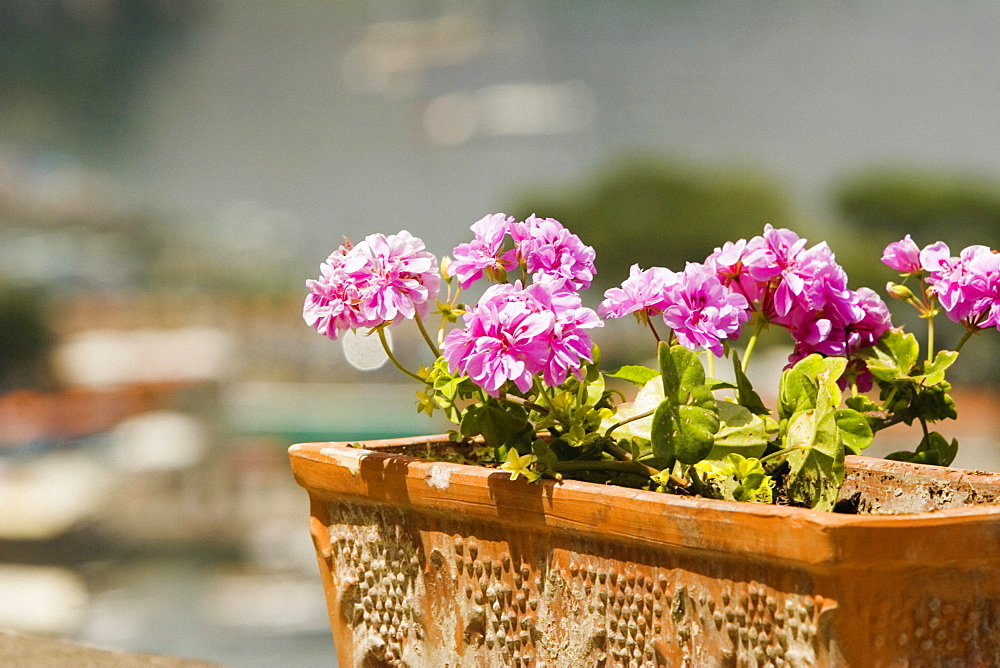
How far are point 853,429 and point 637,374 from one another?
146 millimetres

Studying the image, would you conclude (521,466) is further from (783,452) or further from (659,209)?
(659,209)

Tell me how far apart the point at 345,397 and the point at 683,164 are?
6548 mm

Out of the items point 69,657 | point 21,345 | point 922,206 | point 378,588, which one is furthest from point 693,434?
point 21,345

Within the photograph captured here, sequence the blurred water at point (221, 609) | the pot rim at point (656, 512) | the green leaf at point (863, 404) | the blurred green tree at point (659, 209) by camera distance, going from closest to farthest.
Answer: the pot rim at point (656, 512), the green leaf at point (863, 404), the blurred green tree at point (659, 209), the blurred water at point (221, 609)

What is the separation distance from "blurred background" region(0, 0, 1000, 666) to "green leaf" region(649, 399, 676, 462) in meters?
12.0

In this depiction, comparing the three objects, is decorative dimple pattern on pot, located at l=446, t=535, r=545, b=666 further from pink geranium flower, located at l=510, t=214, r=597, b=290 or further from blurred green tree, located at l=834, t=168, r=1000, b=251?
blurred green tree, located at l=834, t=168, r=1000, b=251

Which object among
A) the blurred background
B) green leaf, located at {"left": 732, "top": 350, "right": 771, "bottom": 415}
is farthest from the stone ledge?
the blurred background

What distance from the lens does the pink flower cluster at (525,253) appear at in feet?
2.10

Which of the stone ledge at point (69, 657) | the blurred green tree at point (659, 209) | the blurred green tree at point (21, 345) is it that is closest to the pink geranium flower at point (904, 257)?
the stone ledge at point (69, 657)

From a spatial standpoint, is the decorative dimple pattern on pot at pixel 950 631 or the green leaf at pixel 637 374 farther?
the green leaf at pixel 637 374

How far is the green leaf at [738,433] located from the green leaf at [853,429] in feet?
0.19

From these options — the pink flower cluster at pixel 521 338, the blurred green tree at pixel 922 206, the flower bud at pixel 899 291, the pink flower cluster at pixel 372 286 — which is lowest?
the pink flower cluster at pixel 521 338

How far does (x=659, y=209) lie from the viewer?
15664mm

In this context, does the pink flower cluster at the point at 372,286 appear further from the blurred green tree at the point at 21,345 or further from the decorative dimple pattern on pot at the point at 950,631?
the blurred green tree at the point at 21,345
